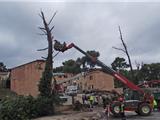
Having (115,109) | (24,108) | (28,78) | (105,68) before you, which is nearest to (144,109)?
(115,109)

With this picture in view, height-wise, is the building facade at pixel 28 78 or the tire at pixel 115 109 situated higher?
the building facade at pixel 28 78

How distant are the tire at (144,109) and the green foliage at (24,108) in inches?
348

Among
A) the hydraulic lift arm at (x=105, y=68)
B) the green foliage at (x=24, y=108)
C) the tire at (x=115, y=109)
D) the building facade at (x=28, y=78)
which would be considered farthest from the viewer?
the building facade at (x=28, y=78)

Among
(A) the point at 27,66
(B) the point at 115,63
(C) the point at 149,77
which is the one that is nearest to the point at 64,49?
(A) the point at 27,66

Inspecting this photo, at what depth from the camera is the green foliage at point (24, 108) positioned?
3309cm

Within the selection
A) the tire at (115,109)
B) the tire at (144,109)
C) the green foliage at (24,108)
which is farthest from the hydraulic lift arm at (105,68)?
the green foliage at (24,108)

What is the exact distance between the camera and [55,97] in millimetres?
36281

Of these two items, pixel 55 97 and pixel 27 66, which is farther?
pixel 27 66

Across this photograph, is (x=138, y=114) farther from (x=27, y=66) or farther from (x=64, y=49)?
(x=27, y=66)

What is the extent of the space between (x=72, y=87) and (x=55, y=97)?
29384 mm

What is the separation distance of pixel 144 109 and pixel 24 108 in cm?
1046

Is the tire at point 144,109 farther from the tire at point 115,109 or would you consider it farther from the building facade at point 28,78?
the building facade at point 28,78

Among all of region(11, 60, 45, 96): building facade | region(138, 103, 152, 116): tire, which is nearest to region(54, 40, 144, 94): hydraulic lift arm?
region(138, 103, 152, 116): tire

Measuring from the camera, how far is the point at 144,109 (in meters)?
30.7
